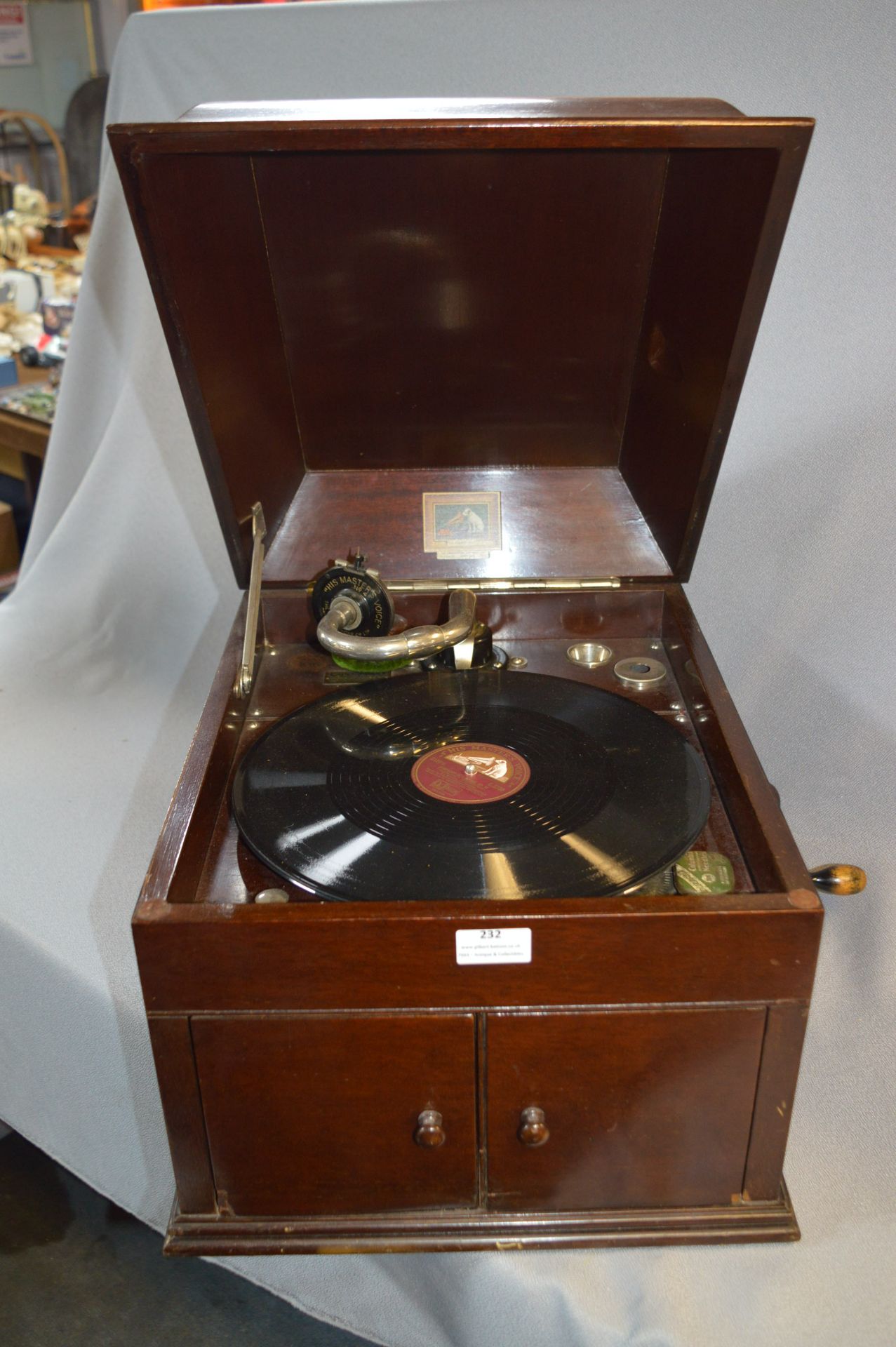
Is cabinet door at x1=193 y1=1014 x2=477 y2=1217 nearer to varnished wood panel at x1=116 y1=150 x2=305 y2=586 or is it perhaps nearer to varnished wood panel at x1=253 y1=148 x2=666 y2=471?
varnished wood panel at x1=116 y1=150 x2=305 y2=586

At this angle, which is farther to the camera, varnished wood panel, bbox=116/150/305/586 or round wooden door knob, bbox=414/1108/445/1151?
varnished wood panel, bbox=116/150/305/586

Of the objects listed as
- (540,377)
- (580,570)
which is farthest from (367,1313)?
(540,377)

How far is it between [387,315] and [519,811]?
68 centimetres

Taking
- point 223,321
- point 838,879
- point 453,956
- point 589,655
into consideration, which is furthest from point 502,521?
point 453,956

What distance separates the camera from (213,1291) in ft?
4.61

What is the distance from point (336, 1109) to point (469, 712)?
49cm

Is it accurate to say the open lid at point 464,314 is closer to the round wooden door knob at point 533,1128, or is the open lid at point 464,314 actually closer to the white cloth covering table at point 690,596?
the white cloth covering table at point 690,596

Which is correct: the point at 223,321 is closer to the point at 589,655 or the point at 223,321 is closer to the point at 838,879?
the point at 589,655

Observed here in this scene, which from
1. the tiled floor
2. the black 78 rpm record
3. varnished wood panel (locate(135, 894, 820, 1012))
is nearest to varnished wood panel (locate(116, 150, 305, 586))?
the black 78 rpm record

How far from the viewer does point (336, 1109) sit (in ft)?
3.42

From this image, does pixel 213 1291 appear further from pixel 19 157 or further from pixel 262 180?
pixel 19 157

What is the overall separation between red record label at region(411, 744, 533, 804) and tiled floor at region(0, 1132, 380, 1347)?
68cm

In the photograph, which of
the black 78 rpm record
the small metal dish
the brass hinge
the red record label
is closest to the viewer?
the black 78 rpm record

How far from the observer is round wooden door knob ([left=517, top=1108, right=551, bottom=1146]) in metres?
1.02
